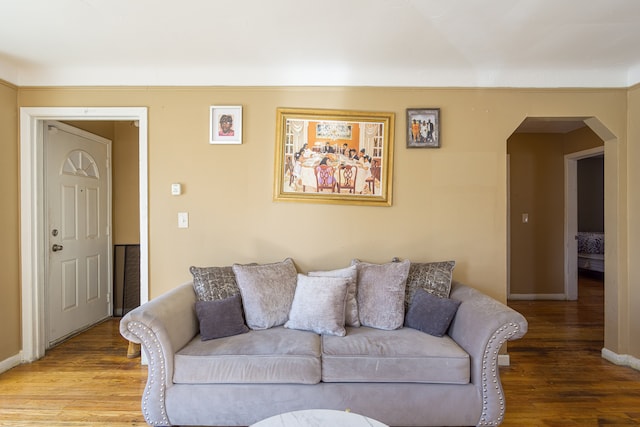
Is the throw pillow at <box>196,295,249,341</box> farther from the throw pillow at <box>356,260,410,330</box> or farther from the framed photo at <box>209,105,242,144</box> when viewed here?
the framed photo at <box>209,105,242,144</box>

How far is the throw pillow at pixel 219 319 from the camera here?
2215mm

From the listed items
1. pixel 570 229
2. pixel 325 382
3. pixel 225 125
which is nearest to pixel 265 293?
pixel 325 382

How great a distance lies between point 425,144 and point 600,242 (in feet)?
19.1

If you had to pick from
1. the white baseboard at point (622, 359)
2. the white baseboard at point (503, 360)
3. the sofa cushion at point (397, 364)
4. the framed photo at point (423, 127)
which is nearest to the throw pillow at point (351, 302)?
the sofa cushion at point (397, 364)

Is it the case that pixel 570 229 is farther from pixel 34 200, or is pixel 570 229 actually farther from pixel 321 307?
pixel 34 200

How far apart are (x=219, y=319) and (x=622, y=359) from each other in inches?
128

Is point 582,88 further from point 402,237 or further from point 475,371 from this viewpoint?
point 475,371

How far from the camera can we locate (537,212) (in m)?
4.97

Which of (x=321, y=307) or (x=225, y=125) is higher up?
(x=225, y=125)

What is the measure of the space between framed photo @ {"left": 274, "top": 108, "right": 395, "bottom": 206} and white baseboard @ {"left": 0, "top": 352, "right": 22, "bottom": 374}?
8.20 ft

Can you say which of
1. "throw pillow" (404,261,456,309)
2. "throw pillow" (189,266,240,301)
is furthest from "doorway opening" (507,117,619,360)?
"throw pillow" (189,266,240,301)

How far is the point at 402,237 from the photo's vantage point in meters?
2.88

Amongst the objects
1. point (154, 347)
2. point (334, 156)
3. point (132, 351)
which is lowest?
point (132, 351)

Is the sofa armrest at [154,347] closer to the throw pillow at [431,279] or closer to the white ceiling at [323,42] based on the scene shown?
the throw pillow at [431,279]
